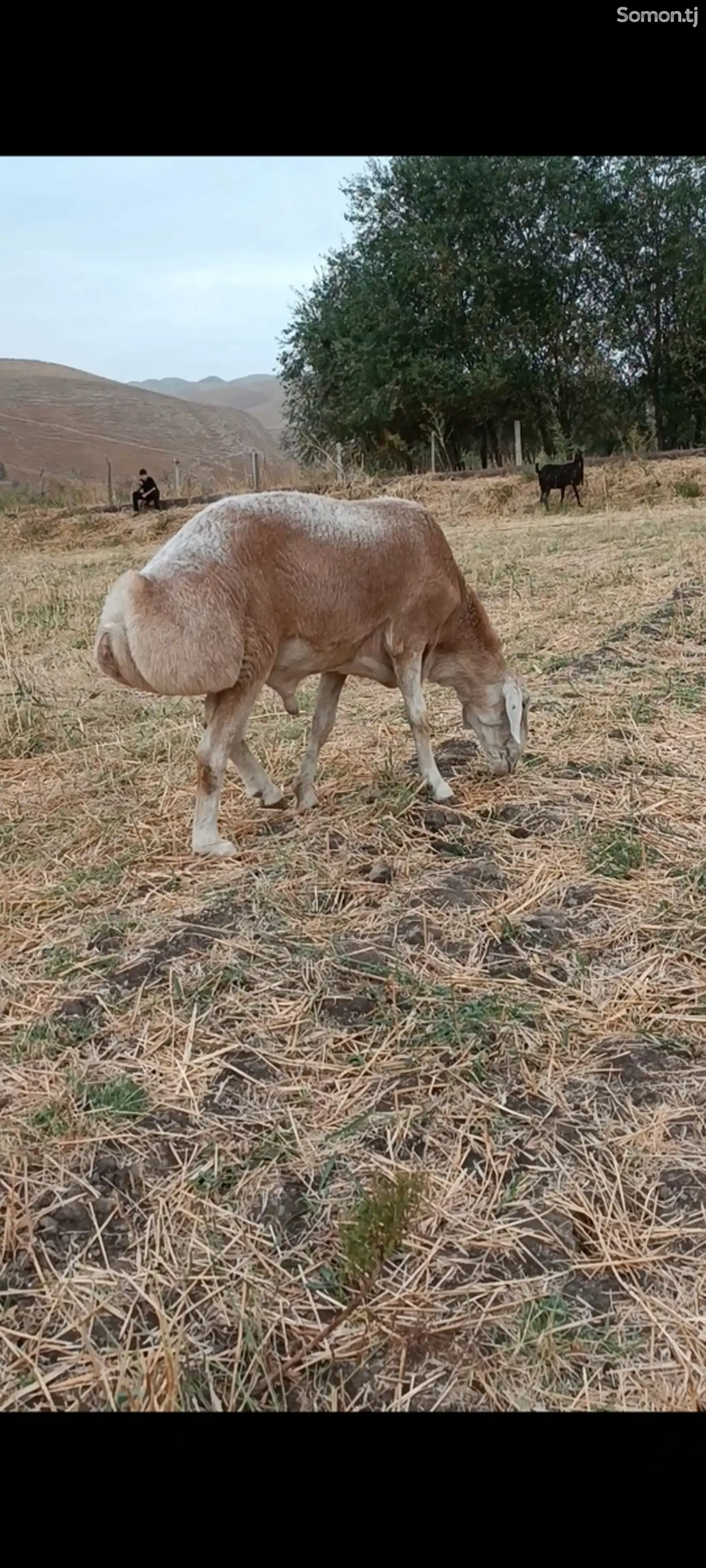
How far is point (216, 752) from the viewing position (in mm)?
4539

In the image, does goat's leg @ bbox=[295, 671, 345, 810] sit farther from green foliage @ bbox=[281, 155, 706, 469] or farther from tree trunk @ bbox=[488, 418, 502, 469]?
tree trunk @ bbox=[488, 418, 502, 469]

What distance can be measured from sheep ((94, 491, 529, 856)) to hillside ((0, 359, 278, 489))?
146 ft

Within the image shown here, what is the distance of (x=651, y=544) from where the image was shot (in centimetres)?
1148

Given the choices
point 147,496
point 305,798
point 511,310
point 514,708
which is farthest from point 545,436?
point 305,798

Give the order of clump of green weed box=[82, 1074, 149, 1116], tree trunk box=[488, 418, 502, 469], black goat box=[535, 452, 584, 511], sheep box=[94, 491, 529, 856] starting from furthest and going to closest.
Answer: tree trunk box=[488, 418, 502, 469] < black goat box=[535, 452, 584, 511] < sheep box=[94, 491, 529, 856] < clump of green weed box=[82, 1074, 149, 1116]

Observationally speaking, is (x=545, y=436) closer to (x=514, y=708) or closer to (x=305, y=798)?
(x=514, y=708)

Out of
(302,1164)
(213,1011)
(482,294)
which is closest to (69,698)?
(213,1011)

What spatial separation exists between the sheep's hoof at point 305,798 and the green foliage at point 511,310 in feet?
86.5

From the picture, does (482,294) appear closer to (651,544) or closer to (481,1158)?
(651,544)

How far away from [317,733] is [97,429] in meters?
72.7

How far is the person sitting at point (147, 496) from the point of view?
62.2ft

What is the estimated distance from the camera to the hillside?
61.4 metres

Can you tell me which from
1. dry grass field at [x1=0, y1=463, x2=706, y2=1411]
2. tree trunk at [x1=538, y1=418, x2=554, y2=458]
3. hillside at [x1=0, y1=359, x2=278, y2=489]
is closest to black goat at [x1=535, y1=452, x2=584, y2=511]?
dry grass field at [x1=0, y1=463, x2=706, y2=1411]

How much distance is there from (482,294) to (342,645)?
3042 cm
